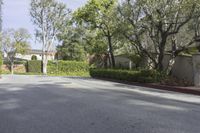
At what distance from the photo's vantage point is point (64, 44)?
7981 centimetres

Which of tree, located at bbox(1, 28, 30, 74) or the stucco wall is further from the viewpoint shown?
tree, located at bbox(1, 28, 30, 74)

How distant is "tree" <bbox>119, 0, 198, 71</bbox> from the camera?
27.3 meters

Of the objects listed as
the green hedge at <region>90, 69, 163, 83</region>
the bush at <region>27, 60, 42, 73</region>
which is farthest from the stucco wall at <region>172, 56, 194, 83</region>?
the bush at <region>27, 60, 42, 73</region>

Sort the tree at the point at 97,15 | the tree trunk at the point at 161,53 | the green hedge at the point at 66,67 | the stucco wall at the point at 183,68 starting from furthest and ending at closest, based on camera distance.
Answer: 1. the green hedge at the point at 66,67
2. the tree at the point at 97,15
3. the tree trunk at the point at 161,53
4. the stucco wall at the point at 183,68

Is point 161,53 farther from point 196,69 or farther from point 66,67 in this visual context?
point 66,67

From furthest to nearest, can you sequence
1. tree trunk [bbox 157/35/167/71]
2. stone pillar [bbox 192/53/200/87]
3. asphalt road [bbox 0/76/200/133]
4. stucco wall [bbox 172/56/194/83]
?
tree trunk [bbox 157/35/167/71], stucco wall [bbox 172/56/194/83], stone pillar [bbox 192/53/200/87], asphalt road [bbox 0/76/200/133]

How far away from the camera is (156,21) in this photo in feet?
92.7

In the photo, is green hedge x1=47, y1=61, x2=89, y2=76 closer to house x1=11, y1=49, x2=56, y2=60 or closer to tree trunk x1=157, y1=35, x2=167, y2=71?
house x1=11, y1=49, x2=56, y2=60

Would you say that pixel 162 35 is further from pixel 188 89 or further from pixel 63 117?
pixel 63 117

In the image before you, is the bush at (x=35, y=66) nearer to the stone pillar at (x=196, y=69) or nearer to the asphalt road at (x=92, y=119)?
the stone pillar at (x=196, y=69)

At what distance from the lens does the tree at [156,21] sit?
27328mm

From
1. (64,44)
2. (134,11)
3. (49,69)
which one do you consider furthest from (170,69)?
(64,44)

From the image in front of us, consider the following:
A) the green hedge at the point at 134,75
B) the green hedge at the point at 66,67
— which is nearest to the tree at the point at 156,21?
the green hedge at the point at 134,75

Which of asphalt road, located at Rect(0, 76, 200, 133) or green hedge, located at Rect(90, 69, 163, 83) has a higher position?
green hedge, located at Rect(90, 69, 163, 83)
